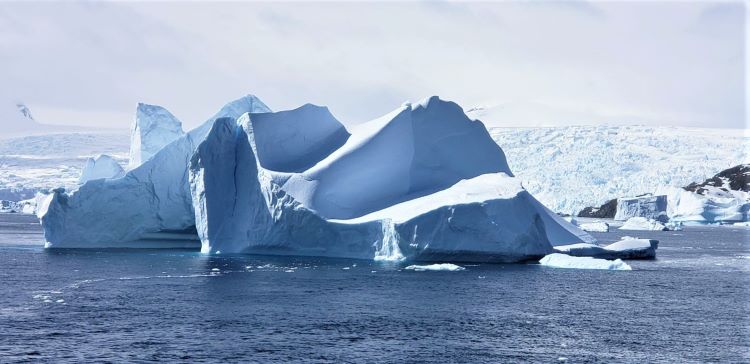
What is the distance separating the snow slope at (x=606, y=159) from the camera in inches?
3228

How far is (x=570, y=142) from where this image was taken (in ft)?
290

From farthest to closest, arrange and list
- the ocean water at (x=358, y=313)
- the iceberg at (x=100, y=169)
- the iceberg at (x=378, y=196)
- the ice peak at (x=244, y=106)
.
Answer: the iceberg at (x=100, y=169) → the ice peak at (x=244, y=106) → the iceberg at (x=378, y=196) → the ocean water at (x=358, y=313)

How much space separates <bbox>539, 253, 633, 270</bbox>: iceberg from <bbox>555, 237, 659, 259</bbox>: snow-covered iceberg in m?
2.00

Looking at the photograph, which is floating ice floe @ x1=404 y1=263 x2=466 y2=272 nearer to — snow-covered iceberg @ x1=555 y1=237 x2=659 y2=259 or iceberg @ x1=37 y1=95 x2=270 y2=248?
snow-covered iceberg @ x1=555 y1=237 x2=659 y2=259

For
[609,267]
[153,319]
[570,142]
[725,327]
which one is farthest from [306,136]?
[570,142]

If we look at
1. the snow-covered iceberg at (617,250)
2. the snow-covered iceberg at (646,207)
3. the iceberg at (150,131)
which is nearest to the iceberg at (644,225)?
the snow-covered iceberg at (646,207)

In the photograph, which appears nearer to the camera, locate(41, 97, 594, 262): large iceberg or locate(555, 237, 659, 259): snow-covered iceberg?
locate(41, 97, 594, 262): large iceberg

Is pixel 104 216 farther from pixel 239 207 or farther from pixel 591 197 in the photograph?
pixel 591 197

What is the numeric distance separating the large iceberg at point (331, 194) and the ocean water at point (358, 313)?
1221 millimetres

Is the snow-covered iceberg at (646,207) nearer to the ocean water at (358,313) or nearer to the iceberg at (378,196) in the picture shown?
the iceberg at (378,196)

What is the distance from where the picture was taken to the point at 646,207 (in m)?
79.6

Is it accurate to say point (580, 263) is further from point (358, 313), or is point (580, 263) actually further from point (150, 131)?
point (150, 131)

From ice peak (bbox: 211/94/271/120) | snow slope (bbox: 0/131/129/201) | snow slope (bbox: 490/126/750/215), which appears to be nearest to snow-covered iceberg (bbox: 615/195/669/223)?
snow slope (bbox: 490/126/750/215)

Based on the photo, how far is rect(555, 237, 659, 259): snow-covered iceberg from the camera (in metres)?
34.5
